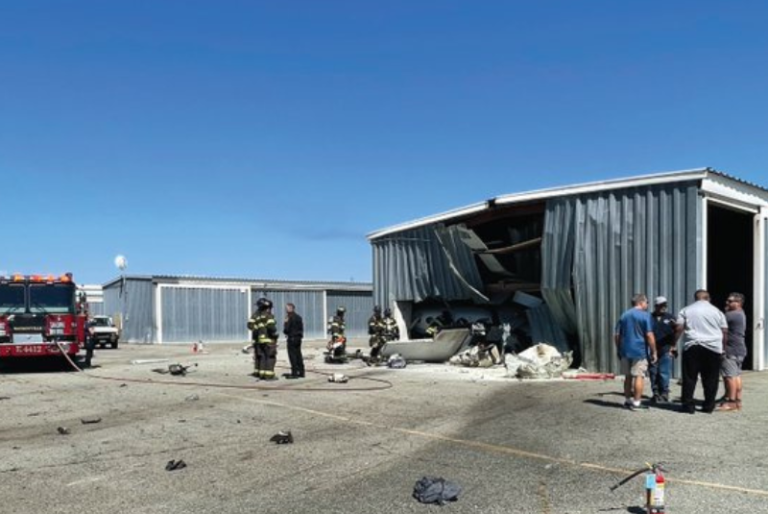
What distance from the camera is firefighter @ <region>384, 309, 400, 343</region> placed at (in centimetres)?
2025

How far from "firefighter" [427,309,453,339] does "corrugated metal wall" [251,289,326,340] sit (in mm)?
21623

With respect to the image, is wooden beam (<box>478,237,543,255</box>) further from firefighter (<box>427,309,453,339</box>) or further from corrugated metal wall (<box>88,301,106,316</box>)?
corrugated metal wall (<box>88,301,106,316</box>)

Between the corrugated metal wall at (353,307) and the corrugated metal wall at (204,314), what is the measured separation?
6.31m

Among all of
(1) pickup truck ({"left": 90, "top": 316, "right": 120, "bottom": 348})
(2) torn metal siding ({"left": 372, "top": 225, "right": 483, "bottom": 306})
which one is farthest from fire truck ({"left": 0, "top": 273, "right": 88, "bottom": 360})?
(1) pickup truck ({"left": 90, "top": 316, "right": 120, "bottom": 348})

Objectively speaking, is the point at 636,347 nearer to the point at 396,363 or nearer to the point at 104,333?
the point at 396,363

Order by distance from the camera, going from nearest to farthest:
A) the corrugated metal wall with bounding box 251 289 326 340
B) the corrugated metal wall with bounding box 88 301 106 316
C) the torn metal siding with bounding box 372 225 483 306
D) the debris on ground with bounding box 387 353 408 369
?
the debris on ground with bounding box 387 353 408 369, the torn metal siding with bounding box 372 225 483 306, the corrugated metal wall with bounding box 251 289 326 340, the corrugated metal wall with bounding box 88 301 106 316

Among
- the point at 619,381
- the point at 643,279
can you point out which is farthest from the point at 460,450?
the point at 643,279

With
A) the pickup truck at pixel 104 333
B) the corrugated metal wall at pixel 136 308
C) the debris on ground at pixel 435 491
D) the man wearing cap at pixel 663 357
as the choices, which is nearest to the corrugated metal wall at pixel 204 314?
the corrugated metal wall at pixel 136 308

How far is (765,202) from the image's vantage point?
1631 cm

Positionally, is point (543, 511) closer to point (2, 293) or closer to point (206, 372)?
point (206, 372)

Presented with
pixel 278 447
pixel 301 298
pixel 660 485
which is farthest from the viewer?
pixel 301 298

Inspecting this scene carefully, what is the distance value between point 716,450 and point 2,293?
16.5 metres

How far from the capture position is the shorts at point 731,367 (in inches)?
384

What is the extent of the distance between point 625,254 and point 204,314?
28.6m
